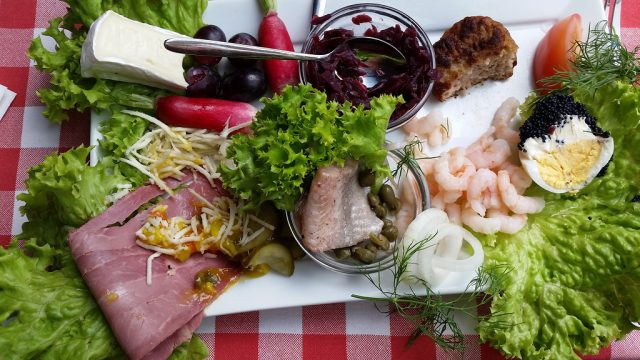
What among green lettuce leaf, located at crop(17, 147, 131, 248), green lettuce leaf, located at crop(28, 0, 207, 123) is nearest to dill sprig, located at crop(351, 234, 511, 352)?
green lettuce leaf, located at crop(17, 147, 131, 248)

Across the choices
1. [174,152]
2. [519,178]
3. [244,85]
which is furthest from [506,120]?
[174,152]

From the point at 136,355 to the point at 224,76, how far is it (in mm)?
1376

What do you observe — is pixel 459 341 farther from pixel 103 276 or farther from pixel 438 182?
pixel 103 276

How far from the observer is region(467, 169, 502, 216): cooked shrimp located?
2830 mm

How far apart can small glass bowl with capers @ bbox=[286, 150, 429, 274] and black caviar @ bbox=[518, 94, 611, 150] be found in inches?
21.7

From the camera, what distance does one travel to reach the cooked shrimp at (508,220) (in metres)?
2.85

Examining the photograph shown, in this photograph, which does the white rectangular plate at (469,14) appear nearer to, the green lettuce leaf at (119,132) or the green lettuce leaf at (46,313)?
the green lettuce leaf at (119,132)

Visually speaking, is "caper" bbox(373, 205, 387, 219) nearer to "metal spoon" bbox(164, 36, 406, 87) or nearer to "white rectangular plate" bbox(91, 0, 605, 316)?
"white rectangular plate" bbox(91, 0, 605, 316)

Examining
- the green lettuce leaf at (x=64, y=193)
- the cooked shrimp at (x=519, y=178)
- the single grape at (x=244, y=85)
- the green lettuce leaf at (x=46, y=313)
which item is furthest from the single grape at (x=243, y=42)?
the cooked shrimp at (x=519, y=178)

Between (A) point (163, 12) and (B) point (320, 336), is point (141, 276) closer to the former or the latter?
(B) point (320, 336)

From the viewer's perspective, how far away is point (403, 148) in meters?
2.91

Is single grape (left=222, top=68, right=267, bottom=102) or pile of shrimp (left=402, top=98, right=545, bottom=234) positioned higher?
single grape (left=222, top=68, right=267, bottom=102)

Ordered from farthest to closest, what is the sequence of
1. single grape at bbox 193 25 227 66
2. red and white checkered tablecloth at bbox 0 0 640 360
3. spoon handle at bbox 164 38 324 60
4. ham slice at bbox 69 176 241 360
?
1. red and white checkered tablecloth at bbox 0 0 640 360
2. single grape at bbox 193 25 227 66
3. spoon handle at bbox 164 38 324 60
4. ham slice at bbox 69 176 241 360

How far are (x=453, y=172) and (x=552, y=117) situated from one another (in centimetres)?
52
